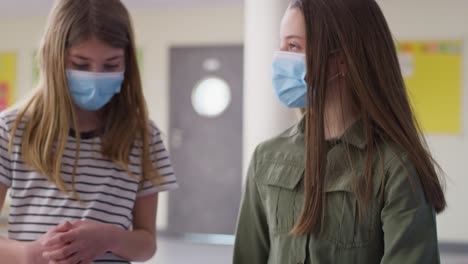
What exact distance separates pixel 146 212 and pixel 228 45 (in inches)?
186

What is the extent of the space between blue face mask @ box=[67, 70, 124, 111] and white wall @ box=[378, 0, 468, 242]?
432cm

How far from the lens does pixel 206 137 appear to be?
Answer: 618 cm

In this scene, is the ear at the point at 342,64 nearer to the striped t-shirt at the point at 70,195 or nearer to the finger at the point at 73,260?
the striped t-shirt at the point at 70,195

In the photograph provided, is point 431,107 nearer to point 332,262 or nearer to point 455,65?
point 455,65

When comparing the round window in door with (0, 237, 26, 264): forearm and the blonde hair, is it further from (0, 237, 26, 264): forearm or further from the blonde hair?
(0, 237, 26, 264): forearm

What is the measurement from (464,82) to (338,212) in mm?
4531

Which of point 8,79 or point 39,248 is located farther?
point 8,79

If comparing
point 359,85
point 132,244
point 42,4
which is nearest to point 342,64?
point 359,85

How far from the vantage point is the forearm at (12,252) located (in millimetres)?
1279

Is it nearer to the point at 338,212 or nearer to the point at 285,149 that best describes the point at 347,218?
the point at 338,212

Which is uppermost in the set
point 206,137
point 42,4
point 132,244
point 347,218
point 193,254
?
point 42,4

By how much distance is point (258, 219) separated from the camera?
1.34 meters

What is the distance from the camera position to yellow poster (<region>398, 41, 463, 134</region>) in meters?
5.34

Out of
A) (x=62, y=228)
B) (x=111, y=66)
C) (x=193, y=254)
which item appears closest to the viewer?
(x=62, y=228)
